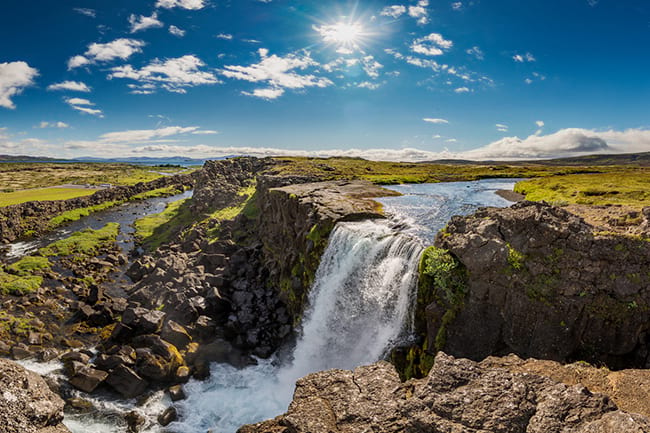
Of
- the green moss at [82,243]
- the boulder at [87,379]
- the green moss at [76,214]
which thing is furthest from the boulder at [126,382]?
the green moss at [76,214]

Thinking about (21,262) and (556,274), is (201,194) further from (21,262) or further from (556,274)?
(556,274)

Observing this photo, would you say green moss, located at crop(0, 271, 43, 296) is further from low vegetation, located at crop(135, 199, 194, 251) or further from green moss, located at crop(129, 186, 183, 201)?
green moss, located at crop(129, 186, 183, 201)

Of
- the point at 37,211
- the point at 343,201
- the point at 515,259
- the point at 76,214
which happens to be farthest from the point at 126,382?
the point at 37,211

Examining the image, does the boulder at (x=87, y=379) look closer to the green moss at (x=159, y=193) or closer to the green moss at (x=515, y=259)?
the green moss at (x=515, y=259)

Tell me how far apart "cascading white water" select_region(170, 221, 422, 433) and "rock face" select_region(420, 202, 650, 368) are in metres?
4.11

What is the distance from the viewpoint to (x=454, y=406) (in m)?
9.62

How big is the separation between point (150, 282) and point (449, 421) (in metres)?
41.2

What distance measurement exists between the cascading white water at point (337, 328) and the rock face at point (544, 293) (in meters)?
4.11

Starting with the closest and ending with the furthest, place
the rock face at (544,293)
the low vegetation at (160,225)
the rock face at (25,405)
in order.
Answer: the rock face at (25,405)
the rock face at (544,293)
the low vegetation at (160,225)

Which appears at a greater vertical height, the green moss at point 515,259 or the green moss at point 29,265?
the green moss at point 515,259

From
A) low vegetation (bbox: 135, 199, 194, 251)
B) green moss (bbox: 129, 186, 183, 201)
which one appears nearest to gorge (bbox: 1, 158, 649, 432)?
low vegetation (bbox: 135, 199, 194, 251)

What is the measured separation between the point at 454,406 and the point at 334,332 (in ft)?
60.8

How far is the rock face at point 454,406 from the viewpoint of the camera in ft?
28.2

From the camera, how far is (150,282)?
41812mm
